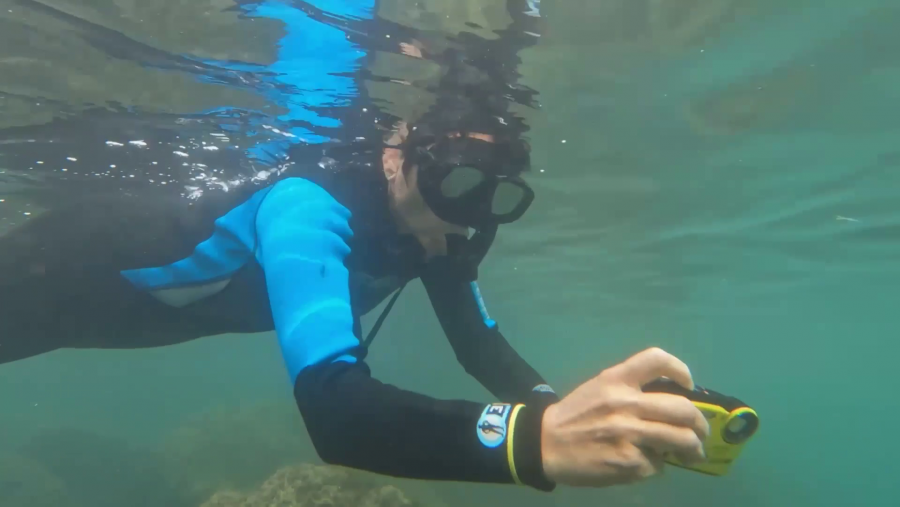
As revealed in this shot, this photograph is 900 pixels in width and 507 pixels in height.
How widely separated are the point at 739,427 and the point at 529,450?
2.69 ft

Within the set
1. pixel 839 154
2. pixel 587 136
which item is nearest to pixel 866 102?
pixel 839 154

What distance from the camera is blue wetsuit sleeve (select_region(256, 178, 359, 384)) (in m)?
2.63

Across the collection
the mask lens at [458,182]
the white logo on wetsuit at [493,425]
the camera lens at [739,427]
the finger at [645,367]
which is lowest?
the white logo on wetsuit at [493,425]

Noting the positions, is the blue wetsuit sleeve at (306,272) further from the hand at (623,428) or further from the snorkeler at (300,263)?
the hand at (623,428)

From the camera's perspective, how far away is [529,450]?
1.92 metres

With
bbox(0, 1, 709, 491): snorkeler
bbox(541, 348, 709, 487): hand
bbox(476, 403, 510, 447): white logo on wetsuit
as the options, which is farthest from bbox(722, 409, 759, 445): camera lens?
bbox(0, 1, 709, 491): snorkeler

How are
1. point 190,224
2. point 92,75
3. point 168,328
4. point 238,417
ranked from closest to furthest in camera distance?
point 190,224
point 168,328
point 92,75
point 238,417

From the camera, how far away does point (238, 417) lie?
28297 millimetres

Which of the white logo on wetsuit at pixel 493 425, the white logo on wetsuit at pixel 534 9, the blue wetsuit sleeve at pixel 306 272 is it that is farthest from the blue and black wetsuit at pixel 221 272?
the white logo on wetsuit at pixel 534 9

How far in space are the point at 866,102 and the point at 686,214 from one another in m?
7.66

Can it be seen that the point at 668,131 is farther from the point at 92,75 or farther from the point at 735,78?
the point at 92,75

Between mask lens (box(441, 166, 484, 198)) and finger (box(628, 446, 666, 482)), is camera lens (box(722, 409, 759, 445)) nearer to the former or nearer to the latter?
finger (box(628, 446, 666, 482))

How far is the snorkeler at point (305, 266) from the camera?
2703mm

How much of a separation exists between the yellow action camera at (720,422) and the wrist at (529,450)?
415 mm
